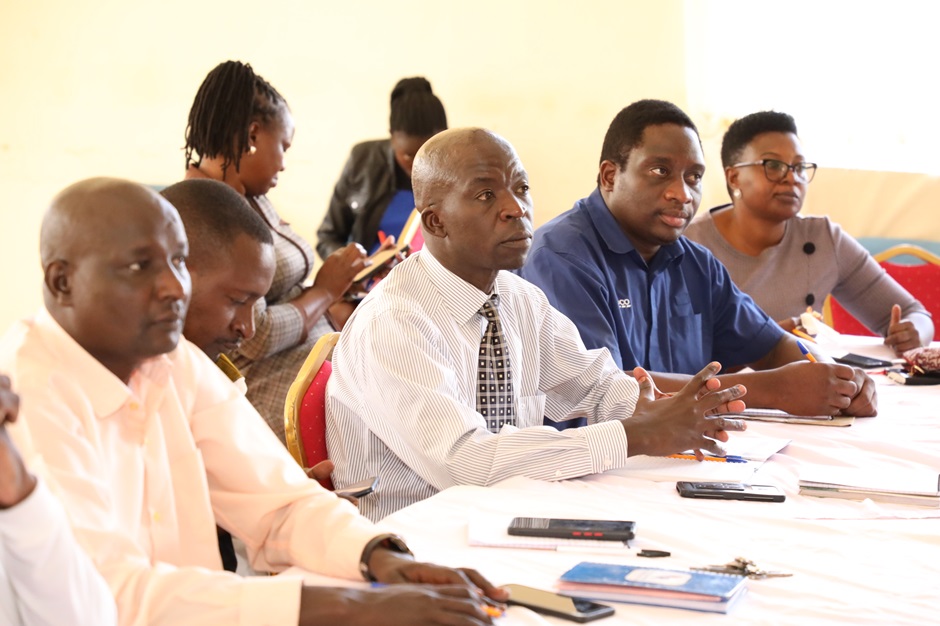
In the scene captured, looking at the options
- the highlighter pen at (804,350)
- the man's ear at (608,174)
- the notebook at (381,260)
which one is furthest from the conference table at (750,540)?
the notebook at (381,260)

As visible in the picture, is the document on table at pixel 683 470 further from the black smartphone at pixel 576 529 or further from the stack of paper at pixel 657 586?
the stack of paper at pixel 657 586

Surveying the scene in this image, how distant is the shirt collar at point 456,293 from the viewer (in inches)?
79.1

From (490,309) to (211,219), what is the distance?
65 cm

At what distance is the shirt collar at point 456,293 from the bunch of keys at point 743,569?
0.86 meters

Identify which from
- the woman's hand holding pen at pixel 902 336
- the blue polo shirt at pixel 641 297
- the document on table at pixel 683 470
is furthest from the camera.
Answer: the woman's hand holding pen at pixel 902 336

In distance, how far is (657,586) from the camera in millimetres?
1135

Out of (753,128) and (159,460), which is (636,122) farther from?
(159,460)

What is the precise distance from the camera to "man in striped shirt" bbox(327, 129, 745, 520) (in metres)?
1.71

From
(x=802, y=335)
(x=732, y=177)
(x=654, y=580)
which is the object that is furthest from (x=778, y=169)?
(x=654, y=580)

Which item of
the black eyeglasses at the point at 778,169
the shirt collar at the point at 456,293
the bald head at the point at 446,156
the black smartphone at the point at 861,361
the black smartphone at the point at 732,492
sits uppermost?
the bald head at the point at 446,156

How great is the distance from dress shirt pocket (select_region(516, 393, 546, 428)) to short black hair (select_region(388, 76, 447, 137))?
2.54 metres

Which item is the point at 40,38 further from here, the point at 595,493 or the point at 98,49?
the point at 595,493

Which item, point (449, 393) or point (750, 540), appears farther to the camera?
point (449, 393)

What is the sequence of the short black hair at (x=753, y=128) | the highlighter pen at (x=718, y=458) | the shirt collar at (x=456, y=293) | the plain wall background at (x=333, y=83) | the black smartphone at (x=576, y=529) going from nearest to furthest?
the black smartphone at (x=576, y=529) < the highlighter pen at (x=718, y=458) < the shirt collar at (x=456, y=293) < the short black hair at (x=753, y=128) < the plain wall background at (x=333, y=83)
